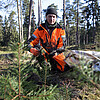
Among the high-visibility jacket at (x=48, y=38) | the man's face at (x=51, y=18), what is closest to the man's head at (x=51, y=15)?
the man's face at (x=51, y=18)

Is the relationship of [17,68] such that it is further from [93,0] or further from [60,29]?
[93,0]

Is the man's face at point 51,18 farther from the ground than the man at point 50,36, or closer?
farther from the ground

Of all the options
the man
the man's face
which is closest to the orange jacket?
the man

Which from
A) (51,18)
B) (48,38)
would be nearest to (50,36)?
(48,38)

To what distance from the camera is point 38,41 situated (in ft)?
10.2

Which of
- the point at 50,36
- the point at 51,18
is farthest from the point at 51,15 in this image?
the point at 50,36

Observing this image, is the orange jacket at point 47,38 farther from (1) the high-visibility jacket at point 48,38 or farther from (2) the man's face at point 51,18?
(2) the man's face at point 51,18

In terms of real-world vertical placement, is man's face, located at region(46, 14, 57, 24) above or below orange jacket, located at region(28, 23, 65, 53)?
above

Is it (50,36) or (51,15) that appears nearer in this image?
(51,15)

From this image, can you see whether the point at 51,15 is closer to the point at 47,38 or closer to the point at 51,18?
the point at 51,18

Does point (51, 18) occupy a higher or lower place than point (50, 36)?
higher

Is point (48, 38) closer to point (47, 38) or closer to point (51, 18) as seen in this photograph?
point (47, 38)

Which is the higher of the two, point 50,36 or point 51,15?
point 51,15

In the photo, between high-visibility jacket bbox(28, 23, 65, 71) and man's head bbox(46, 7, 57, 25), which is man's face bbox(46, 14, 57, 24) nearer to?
man's head bbox(46, 7, 57, 25)
